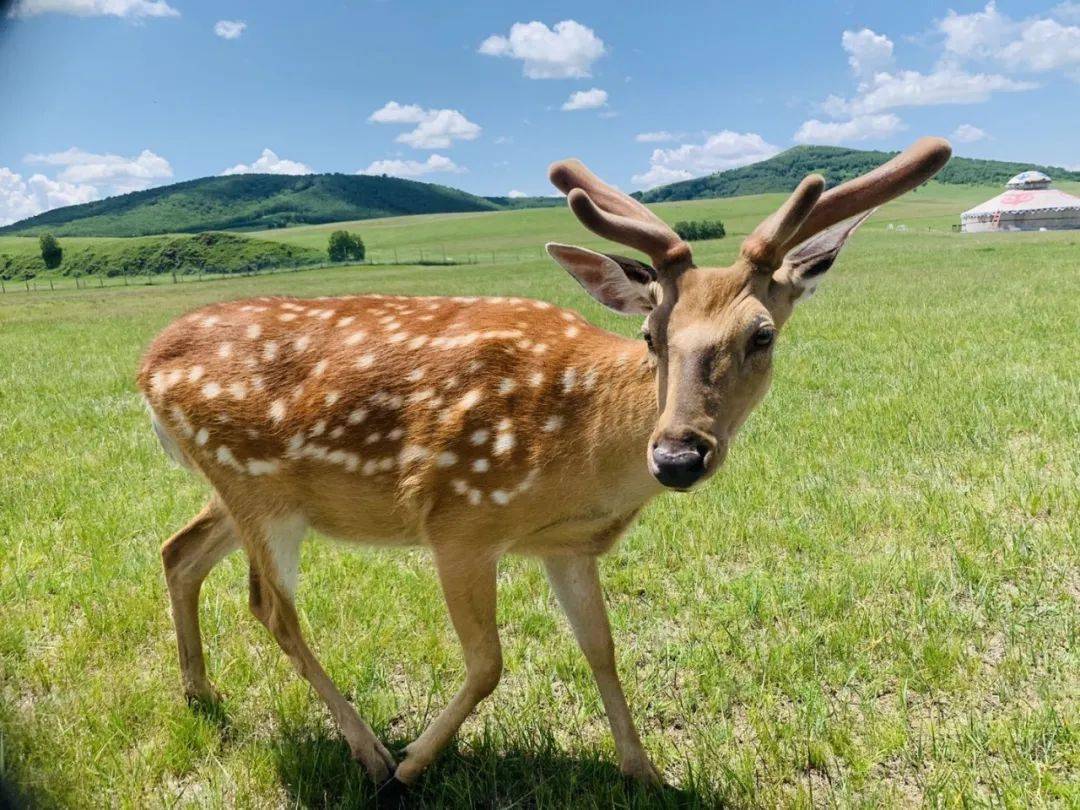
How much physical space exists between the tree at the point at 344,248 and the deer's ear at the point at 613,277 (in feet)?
264

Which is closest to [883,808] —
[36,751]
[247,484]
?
[247,484]

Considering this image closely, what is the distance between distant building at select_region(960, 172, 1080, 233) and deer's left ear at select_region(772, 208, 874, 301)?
74.0 metres

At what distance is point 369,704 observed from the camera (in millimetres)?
Answer: 3654

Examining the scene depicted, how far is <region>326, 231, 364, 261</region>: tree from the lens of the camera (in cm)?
8231

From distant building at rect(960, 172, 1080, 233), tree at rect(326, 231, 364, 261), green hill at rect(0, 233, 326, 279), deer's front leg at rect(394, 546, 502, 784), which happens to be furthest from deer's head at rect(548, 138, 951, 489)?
tree at rect(326, 231, 364, 261)

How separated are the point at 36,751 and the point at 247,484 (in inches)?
50.5

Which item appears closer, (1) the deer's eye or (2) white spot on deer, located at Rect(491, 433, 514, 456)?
(1) the deer's eye

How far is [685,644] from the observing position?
3957mm

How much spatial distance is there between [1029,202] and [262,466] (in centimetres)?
8008

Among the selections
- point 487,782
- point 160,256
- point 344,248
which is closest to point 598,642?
point 487,782

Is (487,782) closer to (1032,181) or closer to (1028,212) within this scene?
(1028,212)

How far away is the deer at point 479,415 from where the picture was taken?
123 inches

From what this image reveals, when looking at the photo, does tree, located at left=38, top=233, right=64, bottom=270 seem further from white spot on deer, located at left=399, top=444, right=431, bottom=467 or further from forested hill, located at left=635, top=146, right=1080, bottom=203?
forested hill, located at left=635, top=146, right=1080, bottom=203

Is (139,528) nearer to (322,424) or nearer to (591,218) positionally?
(322,424)
